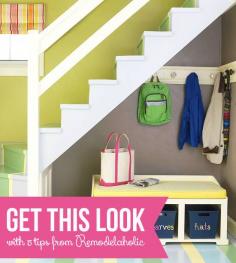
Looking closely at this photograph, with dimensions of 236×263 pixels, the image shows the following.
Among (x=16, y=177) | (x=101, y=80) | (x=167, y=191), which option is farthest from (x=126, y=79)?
(x=16, y=177)

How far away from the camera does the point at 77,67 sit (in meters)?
4.79

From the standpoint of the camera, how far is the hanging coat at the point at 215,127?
4.55 m

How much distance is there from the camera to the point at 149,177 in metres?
4.65

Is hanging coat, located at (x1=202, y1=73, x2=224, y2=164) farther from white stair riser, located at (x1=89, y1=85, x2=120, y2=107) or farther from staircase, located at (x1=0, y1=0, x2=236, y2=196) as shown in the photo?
white stair riser, located at (x1=89, y1=85, x2=120, y2=107)

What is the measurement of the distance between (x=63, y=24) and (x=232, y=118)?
189 centimetres

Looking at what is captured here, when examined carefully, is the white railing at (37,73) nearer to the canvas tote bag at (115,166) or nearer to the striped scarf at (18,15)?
the canvas tote bag at (115,166)

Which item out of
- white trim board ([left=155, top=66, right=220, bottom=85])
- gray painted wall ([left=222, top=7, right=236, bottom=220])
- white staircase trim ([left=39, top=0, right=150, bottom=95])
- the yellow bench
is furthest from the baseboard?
white staircase trim ([left=39, top=0, right=150, bottom=95])

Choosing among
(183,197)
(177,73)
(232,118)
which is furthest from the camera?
(177,73)

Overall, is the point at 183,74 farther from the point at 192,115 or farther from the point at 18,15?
the point at 18,15

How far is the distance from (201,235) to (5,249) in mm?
1724

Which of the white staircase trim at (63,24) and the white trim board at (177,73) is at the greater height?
the white staircase trim at (63,24)

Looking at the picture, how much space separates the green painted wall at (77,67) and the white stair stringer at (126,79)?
1163 millimetres

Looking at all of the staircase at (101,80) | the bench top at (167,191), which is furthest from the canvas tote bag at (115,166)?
the staircase at (101,80)

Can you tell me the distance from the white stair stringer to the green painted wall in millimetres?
1163
